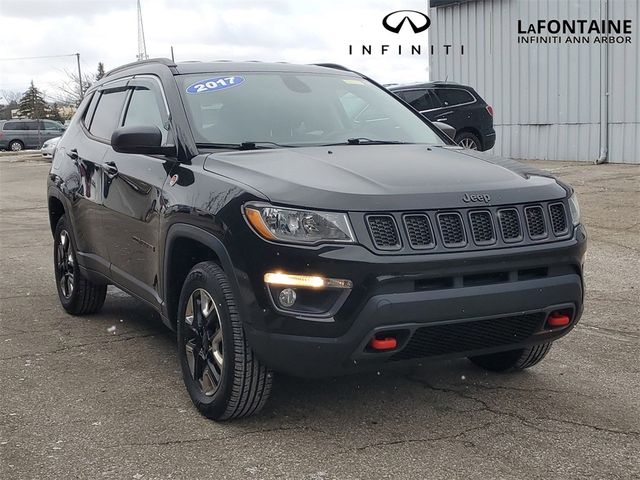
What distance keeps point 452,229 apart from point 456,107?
46.0ft

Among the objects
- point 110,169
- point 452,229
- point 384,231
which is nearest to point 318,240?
point 384,231

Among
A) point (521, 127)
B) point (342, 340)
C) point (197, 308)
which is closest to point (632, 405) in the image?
point (342, 340)

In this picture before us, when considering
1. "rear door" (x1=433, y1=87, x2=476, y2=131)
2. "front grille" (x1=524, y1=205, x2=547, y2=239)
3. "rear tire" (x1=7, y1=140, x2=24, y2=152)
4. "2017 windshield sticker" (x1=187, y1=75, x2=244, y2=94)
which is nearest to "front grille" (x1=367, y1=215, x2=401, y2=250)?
"front grille" (x1=524, y1=205, x2=547, y2=239)

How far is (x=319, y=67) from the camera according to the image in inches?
218

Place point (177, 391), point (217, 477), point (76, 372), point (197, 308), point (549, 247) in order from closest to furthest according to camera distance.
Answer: point (217, 477), point (549, 247), point (197, 308), point (177, 391), point (76, 372)

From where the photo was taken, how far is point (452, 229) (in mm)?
3580

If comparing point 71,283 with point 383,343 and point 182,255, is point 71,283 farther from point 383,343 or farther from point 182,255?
point 383,343

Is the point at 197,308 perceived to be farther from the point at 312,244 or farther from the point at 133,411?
the point at 312,244

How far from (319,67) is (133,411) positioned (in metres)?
2.61

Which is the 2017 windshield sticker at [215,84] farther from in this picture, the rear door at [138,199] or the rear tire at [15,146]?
the rear tire at [15,146]

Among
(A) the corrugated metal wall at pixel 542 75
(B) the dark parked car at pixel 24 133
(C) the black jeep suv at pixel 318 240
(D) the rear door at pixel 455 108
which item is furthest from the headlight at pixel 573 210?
(B) the dark parked car at pixel 24 133

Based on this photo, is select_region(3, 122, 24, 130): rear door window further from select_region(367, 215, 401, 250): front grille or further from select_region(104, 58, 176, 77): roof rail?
select_region(367, 215, 401, 250): front grille

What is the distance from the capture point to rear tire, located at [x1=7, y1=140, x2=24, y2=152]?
41.7 metres

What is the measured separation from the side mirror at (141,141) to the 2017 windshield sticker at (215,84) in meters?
0.44
